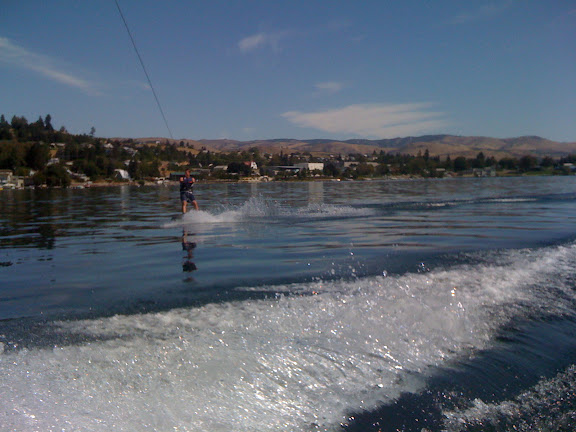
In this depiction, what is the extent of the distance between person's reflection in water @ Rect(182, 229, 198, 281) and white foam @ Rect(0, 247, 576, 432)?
2956mm

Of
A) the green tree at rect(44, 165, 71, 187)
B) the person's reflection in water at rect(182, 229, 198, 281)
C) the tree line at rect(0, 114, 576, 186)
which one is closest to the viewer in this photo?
the person's reflection in water at rect(182, 229, 198, 281)

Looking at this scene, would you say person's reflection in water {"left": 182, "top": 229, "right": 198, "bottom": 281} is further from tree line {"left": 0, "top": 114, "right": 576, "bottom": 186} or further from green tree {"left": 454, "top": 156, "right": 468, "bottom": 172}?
green tree {"left": 454, "top": 156, "right": 468, "bottom": 172}

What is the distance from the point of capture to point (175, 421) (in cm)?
350

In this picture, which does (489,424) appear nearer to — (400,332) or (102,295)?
(400,332)

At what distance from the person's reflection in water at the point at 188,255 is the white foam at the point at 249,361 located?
9.70 ft

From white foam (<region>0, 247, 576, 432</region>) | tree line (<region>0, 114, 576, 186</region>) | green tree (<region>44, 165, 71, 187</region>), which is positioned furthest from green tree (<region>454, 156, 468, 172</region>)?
white foam (<region>0, 247, 576, 432</region>)

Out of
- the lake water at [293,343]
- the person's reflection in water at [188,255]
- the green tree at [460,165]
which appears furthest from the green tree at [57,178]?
the green tree at [460,165]

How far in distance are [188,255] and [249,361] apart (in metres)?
6.40

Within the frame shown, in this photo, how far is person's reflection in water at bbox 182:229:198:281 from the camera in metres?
8.82

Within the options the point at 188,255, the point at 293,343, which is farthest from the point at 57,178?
the point at 293,343

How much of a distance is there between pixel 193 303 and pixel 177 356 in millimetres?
1805

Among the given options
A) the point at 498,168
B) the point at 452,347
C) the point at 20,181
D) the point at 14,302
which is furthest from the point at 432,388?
the point at 498,168

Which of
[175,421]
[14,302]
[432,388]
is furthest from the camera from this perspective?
[14,302]

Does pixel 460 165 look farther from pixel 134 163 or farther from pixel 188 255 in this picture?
pixel 188 255
